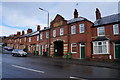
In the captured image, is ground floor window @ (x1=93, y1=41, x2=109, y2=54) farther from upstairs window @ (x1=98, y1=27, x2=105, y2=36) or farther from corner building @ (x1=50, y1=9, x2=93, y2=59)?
upstairs window @ (x1=98, y1=27, x2=105, y2=36)

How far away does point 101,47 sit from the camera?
60.5 ft

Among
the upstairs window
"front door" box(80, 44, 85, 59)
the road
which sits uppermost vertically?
the upstairs window

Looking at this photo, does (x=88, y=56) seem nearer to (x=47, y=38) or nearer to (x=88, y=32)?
(x=88, y=32)

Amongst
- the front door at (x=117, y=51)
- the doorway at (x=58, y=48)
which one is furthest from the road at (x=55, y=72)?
the doorway at (x=58, y=48)

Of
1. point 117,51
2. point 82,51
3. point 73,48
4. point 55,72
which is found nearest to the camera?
Answer: point 55,72

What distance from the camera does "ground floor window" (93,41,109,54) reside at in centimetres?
1786

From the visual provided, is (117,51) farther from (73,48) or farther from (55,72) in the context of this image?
(55,72)

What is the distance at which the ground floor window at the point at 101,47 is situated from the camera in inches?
703

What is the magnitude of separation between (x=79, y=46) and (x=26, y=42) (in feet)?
84.1

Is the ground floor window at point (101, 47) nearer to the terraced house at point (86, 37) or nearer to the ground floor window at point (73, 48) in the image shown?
the terraced house at point (86, 37)

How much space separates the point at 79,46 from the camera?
20.0 metres

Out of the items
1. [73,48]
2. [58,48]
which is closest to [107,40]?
[73,48]

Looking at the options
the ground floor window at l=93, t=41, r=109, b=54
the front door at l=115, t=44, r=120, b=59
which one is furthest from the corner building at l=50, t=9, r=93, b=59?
the front door at l=115, t=44, r=120, b=59

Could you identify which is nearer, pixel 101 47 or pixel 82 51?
pixel 101 47
